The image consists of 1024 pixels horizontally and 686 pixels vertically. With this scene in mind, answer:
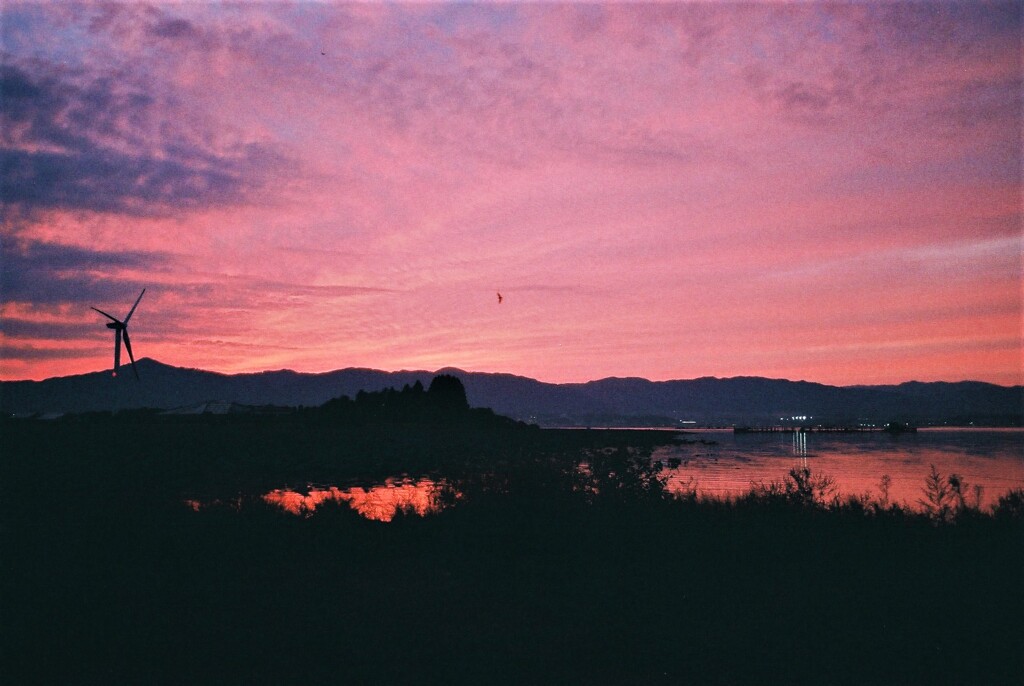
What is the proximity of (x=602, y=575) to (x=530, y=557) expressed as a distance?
1.56 m

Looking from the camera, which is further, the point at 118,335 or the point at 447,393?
the point at 447,393

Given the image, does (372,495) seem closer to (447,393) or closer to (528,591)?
(528,591)

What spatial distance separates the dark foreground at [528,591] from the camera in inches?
301

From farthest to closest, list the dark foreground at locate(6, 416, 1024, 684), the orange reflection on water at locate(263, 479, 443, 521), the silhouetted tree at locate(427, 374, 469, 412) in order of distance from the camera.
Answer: the silhouetted tree at locate(427, 374, 469, 412) < the orange reflection on water at locate(263, 479, 443, 521) < the dark foreground at locate(6, 416, 1024, 684)

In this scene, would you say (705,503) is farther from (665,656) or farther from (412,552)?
(665,656)

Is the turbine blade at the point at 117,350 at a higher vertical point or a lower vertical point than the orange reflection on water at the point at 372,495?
higher

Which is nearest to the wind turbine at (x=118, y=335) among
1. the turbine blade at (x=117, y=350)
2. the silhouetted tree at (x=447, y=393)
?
the turbine blade at (x=117, y=350)

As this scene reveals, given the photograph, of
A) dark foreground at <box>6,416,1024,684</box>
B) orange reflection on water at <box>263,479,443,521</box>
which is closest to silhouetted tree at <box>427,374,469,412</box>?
orange reflection on water at <box>263,479,443,521</box>

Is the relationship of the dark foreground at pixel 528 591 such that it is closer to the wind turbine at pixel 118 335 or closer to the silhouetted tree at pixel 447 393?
the wind turbine at pixel 118 335

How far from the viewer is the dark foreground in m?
7.65

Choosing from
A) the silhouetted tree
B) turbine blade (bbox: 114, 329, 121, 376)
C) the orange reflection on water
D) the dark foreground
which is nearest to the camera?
the dark foreground

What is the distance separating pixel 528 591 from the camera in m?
10.1

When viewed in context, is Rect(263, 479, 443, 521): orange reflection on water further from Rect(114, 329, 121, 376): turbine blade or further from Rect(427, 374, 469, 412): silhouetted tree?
Rect(427, 374, 469, 412): silhouetted tree

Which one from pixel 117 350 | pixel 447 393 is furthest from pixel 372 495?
pixel 447 393
